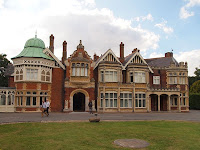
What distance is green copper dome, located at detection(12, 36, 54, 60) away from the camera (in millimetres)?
29109

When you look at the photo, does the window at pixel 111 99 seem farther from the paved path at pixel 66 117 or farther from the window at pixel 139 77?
the paved path at pixel 66 117

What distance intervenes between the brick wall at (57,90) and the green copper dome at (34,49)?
8.54ft

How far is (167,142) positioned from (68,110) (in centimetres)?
2003

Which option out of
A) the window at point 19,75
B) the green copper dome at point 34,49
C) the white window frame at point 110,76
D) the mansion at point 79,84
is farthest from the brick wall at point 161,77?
the window at point 19,75

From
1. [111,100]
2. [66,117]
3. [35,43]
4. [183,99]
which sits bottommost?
[66,117]

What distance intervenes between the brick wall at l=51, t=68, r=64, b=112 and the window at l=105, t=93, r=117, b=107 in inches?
274

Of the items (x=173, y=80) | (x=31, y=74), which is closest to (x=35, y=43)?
(x=31, y=74)

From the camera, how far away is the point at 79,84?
1185 inches

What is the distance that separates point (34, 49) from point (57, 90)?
711 centimetres

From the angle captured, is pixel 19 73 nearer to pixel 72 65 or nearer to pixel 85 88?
pixel 72 65

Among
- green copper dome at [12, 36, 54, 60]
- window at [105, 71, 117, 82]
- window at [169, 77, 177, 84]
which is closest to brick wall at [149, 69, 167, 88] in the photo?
window at [169, 77, 177, 84]

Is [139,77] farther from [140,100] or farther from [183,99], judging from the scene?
[183,99]

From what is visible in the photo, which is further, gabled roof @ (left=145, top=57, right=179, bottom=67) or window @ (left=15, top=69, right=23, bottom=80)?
gabled roof @ (left=145, top=57, right=179, bottom=67)

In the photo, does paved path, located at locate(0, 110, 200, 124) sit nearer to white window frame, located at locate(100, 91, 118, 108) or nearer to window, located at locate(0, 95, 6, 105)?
window, located at locate(0, 95, 6, 105)
